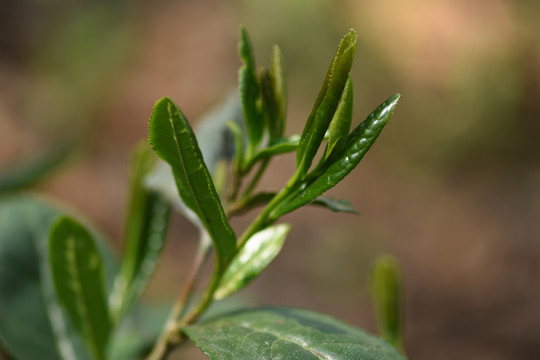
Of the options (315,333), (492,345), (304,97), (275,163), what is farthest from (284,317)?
(304,97)

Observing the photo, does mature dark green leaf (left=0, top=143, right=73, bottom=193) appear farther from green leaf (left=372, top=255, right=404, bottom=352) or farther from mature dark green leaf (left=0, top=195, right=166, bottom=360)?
green leaf (left=372, top=255, right=404, bottom=352)

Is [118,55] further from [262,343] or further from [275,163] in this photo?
[262,343]

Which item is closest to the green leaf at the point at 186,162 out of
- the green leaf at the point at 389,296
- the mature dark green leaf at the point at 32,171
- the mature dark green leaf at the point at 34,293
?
the green leaf at the point at 389,296

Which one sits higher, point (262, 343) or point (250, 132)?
point (250, 132)

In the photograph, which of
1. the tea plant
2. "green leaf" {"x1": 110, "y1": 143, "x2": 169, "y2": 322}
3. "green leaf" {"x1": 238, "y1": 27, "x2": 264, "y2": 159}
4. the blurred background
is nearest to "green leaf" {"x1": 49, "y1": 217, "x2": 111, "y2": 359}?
the tea plant

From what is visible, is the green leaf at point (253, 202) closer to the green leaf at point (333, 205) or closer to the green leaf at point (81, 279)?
the green leaf at point (333, 205)

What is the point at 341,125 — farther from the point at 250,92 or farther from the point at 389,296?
the point at 389,296

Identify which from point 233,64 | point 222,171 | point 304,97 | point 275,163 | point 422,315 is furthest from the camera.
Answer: point 233,64
